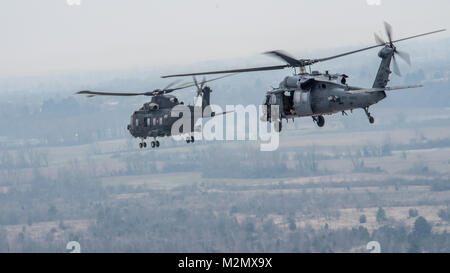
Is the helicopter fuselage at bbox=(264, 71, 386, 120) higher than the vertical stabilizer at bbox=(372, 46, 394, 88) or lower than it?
lower

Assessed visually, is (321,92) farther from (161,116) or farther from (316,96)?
(161,116)

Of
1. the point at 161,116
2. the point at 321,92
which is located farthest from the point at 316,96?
the point at 161,116

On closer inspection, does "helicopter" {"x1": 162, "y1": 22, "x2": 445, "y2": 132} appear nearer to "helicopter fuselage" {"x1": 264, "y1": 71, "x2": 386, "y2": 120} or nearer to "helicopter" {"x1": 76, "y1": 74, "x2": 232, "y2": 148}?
"helicopter fuselage" {"x1": 264, "y1": 71, "x2": 386, "y2": 120}

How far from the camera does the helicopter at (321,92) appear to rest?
74.8 meters

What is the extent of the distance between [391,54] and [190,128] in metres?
27.2

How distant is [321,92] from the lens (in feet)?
254

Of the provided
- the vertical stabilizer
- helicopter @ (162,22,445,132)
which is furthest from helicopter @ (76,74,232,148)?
the vertical stabilizer

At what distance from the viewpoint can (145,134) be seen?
3809 inches

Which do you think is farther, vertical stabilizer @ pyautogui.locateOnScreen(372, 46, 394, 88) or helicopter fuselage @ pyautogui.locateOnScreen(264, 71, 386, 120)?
A: helicopter fuselage @ pyautogui.locateOnScreen(264, 71, 386, 120)

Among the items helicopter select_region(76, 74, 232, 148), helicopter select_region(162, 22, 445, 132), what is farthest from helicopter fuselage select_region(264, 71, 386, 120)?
helicopter select_region(76, 74, 232, 148)

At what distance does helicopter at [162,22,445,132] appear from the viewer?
7481 cm

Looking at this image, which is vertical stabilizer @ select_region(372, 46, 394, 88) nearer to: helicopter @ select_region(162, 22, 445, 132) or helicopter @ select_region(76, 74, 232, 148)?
helicopter @ select_region(162, 22, 445, 132)
